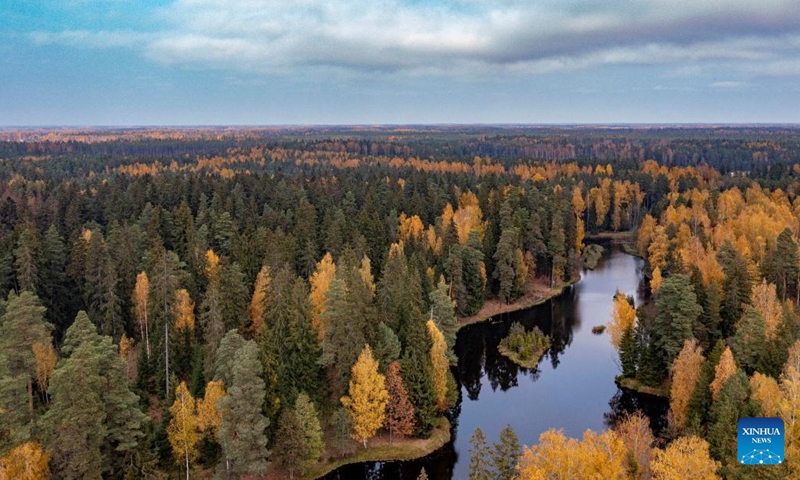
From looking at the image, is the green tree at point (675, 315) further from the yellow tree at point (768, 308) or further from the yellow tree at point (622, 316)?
the yellow tree at point (768, 308)

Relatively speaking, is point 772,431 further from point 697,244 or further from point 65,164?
point 65,164

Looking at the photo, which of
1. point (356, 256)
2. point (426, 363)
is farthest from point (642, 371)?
point (356, 256)

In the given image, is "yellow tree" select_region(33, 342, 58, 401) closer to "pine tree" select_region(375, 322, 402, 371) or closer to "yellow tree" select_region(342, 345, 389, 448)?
"yellow tree" select_region(342, 345, 389, 448)

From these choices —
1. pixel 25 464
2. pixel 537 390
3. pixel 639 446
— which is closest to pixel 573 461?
pixel 639 446

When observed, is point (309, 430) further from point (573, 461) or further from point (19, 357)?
point (19, 357)

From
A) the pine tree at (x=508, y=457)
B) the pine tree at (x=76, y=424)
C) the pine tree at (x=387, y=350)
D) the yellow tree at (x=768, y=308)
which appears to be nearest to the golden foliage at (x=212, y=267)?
the pine tree at (x=387, y=350)

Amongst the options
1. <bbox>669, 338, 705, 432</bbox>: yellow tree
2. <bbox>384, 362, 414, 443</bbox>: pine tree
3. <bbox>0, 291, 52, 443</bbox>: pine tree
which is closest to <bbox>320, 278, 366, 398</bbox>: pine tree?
<bbox>384, 362, 414, 443</bbox>: pine tree

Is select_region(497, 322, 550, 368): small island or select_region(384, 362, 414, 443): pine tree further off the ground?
select_region(384, 362, 414, 443): pine tree

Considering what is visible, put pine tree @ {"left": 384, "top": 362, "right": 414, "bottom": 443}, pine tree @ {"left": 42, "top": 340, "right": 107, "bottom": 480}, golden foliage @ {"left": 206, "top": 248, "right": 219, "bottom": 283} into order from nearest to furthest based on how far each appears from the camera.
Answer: pine tree @ {"left": 42, "top": 340, "right": 107, "bottom": 480}
pine tree @ {"left": 384, "top": 362, "right": 414, "bottom": 443}
golden foliage @ {"left": 206, "top": 248, "right": 219, "bottom": 283}
